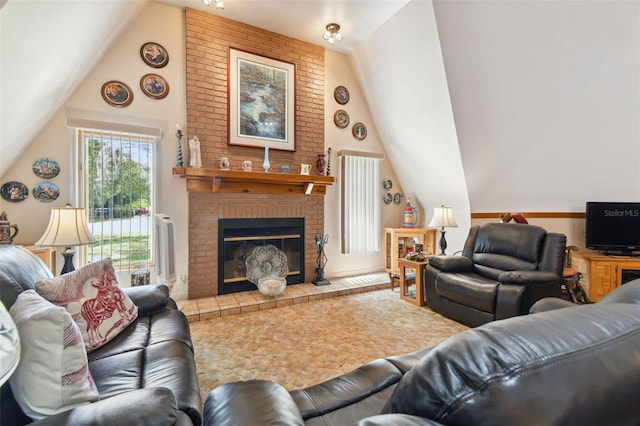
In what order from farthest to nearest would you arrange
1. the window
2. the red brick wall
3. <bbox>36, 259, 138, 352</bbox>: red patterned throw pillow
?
the red brick wall → the window → <bbox>36, 259, 138, 352</bbox>: red patterned throw pillow

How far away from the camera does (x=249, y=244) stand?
12.4 feet

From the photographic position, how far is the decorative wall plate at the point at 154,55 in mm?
3172

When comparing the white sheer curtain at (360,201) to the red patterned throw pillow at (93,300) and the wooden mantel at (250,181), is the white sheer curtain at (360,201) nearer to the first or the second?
the wooden mantel at (250,181)

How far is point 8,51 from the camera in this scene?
5.75 ft

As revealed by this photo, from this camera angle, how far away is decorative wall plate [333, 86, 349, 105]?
4.33 m

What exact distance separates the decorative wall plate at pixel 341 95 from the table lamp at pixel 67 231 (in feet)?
11.3

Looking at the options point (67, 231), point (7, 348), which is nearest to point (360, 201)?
point (67, 231)

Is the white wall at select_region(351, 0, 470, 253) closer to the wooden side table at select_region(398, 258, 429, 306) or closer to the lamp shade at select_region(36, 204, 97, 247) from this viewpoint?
A: the wooden side table at select_region(398, 258, 429, 306)

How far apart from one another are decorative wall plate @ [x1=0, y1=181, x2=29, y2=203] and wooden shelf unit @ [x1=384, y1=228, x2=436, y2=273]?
4347mm

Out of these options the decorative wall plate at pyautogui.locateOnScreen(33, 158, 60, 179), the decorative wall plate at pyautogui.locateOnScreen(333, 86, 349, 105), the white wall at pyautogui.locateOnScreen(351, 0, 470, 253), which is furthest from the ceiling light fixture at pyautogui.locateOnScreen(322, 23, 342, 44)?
the decorative wall plate at pyautogui.locateOnScreen(33, 158, 60, 179)

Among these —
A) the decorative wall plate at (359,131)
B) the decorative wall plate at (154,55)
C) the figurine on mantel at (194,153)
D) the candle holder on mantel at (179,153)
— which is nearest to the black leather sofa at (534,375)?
the figurine on mantel at (194,153)

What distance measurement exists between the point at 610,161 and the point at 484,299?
241 cm

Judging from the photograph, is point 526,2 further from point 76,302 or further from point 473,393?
point 76,302

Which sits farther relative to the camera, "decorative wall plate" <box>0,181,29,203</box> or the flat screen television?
the flat screen television
